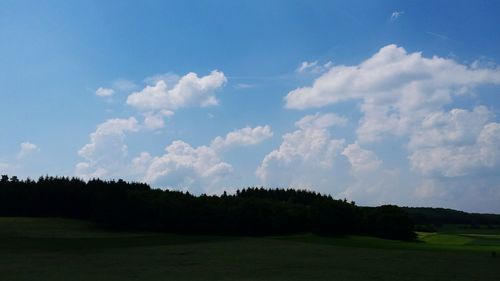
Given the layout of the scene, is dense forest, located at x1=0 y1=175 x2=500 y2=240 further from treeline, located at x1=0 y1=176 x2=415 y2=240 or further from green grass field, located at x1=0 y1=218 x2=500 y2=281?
green grass field, located at x1=0 y1=218 x2=500 y2=281

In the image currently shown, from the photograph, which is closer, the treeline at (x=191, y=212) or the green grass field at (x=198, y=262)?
the green grass field at (x=198, y=262)

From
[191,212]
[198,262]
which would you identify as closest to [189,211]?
[191,212]

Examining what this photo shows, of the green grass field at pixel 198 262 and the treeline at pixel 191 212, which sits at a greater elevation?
the treeline at pixel 191 212

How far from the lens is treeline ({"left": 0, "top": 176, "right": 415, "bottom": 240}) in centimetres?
9794

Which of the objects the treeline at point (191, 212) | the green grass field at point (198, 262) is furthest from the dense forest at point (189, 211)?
the green grass field at point (198, 262)

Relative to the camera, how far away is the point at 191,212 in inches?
3868

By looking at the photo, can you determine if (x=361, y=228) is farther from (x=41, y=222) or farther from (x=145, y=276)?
(x=145, y=276)

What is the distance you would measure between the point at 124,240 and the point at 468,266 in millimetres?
45277

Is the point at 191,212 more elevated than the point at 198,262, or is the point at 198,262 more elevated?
the point at 191,212

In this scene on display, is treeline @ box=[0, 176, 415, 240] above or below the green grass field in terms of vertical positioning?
above

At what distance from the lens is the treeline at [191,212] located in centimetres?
9794

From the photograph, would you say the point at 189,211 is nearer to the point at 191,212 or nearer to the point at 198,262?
the point at 191,212

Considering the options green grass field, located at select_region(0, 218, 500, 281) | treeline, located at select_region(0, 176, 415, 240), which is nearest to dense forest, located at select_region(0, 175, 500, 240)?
treeline, located at select_region(0, 176, 415, 240)

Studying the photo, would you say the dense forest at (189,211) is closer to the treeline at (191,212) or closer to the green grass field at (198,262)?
the treeline at (191,212)
